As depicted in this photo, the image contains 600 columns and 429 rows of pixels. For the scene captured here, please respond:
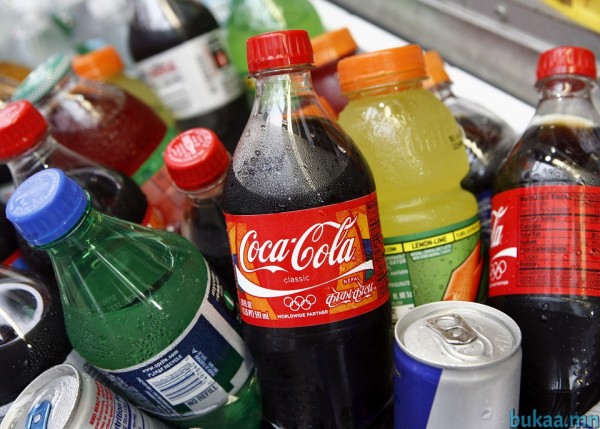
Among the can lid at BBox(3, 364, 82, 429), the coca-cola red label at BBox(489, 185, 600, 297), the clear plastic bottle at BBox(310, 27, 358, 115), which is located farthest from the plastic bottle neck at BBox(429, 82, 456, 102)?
the can lid at BBox(3, 364, 82, 429)

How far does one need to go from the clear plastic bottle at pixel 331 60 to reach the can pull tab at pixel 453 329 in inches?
22.1

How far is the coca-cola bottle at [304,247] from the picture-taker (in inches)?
26.5

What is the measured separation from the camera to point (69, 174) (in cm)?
96

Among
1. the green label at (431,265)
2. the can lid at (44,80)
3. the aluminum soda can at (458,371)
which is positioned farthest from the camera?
the can lid at (44,80)

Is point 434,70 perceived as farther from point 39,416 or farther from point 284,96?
point 39,416

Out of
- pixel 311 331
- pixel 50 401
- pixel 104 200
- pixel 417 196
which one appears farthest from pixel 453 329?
pixel 104 200

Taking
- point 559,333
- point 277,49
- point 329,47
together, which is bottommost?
point 559,333

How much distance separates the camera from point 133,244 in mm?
766

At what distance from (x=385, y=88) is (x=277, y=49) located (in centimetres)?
24

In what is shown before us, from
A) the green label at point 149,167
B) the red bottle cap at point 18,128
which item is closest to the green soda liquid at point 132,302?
the red bottle cap at point 18,128

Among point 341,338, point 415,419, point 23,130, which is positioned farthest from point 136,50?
point 415,419

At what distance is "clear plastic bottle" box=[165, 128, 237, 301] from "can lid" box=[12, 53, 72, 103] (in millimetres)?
339

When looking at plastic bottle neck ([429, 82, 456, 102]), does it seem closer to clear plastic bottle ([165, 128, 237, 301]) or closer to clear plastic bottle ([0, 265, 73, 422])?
clear plastic bottle ([165, 128, 237, 301])

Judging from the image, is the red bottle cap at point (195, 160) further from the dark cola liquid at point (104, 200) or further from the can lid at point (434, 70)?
the can lid at point (434, 70)
